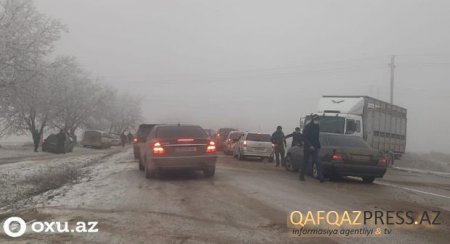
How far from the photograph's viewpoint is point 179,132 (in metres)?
14.5

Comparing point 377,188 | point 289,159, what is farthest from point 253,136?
point 377,188

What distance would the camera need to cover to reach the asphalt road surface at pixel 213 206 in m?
6.72

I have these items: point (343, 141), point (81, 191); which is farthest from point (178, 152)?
point (343, 141)

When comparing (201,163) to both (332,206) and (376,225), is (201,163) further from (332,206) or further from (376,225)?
(376,225)

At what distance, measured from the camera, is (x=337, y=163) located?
13.9 meters

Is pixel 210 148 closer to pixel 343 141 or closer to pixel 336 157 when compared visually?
pixel 336 157

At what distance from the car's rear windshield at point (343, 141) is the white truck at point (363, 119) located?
291 inches

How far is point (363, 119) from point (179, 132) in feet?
40.3

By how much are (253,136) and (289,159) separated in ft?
23.4

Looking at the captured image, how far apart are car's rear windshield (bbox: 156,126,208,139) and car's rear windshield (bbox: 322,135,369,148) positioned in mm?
3761

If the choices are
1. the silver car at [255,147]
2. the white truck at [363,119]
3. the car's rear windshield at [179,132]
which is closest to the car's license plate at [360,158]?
the car's rear windshield at [179,132]

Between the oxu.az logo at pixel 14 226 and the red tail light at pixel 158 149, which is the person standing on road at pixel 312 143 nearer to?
the red tail light at pixel 158 149

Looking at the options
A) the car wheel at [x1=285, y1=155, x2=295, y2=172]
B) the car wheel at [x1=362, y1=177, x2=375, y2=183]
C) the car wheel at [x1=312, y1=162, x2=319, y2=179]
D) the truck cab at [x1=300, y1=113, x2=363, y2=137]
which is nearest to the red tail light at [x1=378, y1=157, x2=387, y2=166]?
the car wheel at [x1=362, y1=177, x2=375, y2=183]

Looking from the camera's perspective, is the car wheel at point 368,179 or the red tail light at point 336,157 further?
the car wheel at point 368,179
